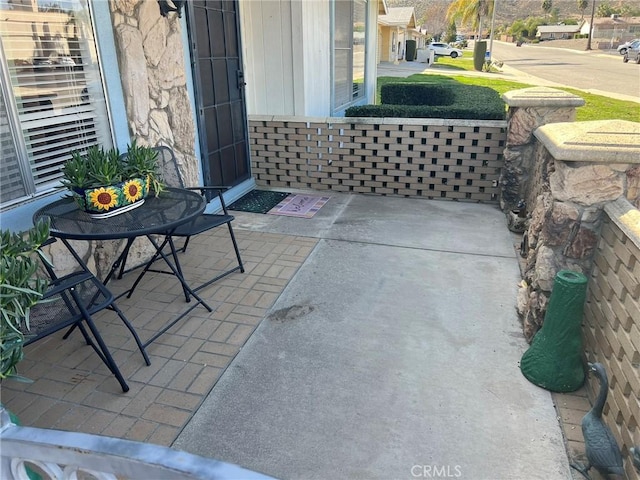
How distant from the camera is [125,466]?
92 centimetres

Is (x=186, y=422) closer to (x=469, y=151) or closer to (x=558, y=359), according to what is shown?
(x=558, y=359)

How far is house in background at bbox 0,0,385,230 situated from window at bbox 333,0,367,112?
26.7 inches

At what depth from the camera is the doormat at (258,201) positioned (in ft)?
16.1

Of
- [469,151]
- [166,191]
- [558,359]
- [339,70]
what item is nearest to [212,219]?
[166,191]

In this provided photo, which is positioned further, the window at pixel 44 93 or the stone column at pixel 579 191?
the window at pixel 44 93

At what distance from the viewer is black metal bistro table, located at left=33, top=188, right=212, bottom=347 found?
7.77 feet

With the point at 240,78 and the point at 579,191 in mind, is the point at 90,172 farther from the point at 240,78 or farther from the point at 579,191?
the point at 240,78

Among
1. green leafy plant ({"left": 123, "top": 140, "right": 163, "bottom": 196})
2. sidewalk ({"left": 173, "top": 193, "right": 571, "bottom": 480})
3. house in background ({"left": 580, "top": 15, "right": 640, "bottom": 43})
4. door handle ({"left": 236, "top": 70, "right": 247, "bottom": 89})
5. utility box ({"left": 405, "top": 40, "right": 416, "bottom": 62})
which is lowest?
sidewalk ({"left": 173, "top": 193, "right": 571, "bottom": 480})

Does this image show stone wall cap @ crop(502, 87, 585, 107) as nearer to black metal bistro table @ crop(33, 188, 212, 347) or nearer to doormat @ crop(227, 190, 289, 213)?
doormat @ crop(227, 190, 289, 213)

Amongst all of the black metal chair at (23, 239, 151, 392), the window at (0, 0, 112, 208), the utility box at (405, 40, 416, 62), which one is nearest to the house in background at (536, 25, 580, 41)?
the utility box at (405, 40, 416, 62)

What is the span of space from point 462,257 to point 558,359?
1522 mm

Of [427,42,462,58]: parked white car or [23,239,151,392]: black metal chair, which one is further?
[427,42,462,58]: parked white car

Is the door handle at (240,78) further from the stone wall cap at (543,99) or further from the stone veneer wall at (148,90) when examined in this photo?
the stone wall cap at (543,99)

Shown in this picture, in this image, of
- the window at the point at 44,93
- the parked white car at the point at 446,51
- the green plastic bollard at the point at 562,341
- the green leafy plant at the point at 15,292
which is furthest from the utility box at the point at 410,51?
the green leafy plant at the point at 15,292
